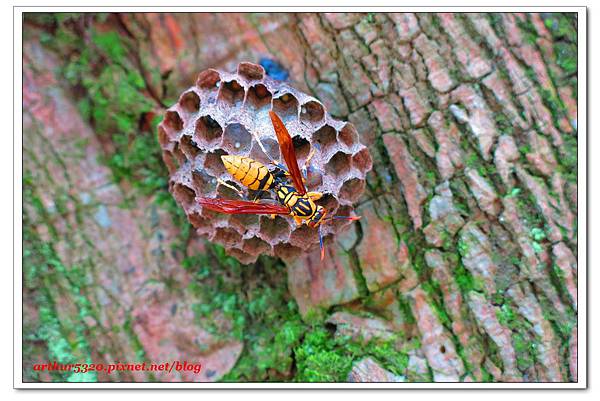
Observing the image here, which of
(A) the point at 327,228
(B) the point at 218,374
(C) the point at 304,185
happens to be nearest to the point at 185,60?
(C) the point at 304,185

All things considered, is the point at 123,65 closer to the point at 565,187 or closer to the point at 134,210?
the point at 134,210

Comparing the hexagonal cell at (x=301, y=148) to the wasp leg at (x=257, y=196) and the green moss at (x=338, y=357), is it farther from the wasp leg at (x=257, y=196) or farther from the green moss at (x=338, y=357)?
the green moss at (x=338, y=357)

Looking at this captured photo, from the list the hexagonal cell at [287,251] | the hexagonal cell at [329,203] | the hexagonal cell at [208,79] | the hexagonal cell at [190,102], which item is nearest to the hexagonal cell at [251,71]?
the hexagonal cell at [208,79]

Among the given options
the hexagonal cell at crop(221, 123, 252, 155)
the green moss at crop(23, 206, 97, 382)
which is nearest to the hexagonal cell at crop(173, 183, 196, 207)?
the hexagonal cell at crop(221, 123, 252, 155)

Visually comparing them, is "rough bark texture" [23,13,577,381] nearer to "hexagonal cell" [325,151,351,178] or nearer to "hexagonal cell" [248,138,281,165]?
"hexagonal cell" [325,151,351,178]

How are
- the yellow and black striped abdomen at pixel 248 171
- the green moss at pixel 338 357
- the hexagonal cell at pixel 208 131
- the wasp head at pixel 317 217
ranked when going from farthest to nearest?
1. the green moss at pixel 338 357
2. the hexagonal cell at pixel 208 131
3. the wasp head at pixel 317 217
4. the yellow and black striped abdomen at pixel 248 171

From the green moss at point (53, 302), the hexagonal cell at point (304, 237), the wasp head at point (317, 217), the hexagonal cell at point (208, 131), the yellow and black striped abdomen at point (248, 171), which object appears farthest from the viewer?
the green moss at point (53, 302)
